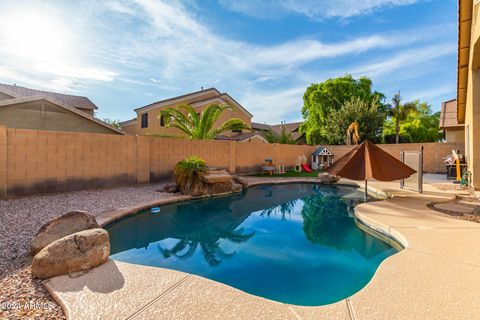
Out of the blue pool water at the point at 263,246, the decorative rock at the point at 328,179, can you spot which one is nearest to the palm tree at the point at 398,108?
the decorative rock at the point at 328,179

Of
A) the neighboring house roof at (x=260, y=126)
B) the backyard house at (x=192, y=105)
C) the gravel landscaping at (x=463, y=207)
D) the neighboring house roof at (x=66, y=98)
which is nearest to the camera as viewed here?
the gravel landscaping at (x=463, y=207)

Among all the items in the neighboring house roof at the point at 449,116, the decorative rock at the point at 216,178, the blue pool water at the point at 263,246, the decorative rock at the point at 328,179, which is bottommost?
the blue pool water at the point at 263,246

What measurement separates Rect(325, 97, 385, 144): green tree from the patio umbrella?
15329 mm

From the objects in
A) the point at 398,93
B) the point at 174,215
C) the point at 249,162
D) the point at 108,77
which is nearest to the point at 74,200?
the point at 174,215

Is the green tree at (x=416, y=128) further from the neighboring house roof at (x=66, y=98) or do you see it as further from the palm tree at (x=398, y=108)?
the neighboring house roof at (x=66, y=98)

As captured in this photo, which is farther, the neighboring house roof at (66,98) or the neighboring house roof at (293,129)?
the neighboring house roof at (293,129)

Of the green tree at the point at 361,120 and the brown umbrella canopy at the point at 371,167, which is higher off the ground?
the green tree at the point at 361,120

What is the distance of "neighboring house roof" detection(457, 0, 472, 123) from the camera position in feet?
24.7

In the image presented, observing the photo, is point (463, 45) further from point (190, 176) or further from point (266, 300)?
point (266, 300)

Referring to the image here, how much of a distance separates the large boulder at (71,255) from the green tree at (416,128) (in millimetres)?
30968

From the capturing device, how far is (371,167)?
7.71m

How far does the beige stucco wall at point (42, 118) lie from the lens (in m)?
10.6

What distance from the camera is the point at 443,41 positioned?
37.2ft

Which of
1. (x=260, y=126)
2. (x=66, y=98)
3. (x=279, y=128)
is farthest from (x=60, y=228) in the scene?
(x=279, y=128)
